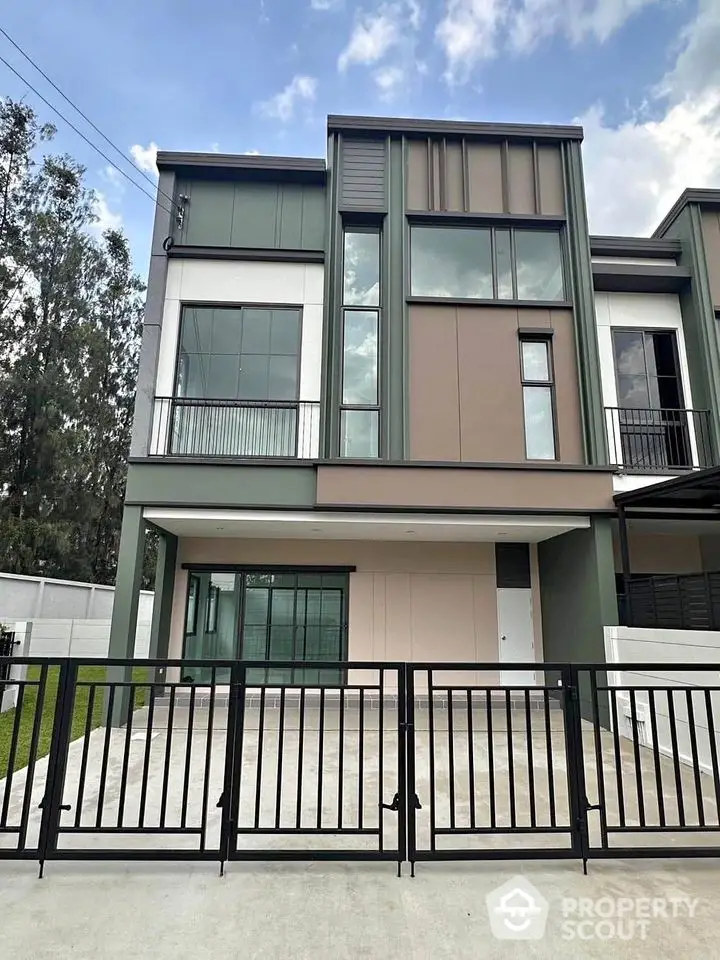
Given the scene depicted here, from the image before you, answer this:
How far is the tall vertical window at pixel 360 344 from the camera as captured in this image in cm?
748

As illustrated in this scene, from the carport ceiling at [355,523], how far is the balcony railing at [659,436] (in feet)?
5.85

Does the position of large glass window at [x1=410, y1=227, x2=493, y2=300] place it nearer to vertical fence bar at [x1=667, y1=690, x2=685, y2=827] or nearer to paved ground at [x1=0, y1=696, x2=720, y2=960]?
vertical fence bar at [x1=667, y1=690, x2=685, y2=827]

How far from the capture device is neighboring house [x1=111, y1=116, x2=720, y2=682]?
7.12m

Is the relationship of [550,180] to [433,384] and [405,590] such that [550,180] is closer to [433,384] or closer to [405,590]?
[433,384]

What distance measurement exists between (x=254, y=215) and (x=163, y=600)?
6169 millimetres

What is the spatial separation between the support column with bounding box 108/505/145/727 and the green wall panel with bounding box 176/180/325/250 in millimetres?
4325

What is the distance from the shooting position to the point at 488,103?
31.8ft

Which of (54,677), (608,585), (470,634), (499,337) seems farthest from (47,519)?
(608,585)

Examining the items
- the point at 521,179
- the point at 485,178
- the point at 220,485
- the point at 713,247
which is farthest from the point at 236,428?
the point at 713,247

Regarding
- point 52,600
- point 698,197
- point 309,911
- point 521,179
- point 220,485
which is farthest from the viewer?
point 52,600

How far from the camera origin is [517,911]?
254 cm

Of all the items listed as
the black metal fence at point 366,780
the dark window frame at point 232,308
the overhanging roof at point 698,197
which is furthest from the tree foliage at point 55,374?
the overhanging roof at point 698,197

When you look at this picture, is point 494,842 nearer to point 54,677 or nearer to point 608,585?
point 608,585

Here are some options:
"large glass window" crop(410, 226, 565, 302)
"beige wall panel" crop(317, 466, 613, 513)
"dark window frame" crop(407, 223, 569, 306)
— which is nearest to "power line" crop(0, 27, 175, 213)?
"dark window frame" crop(407, 223, 569, 306)
